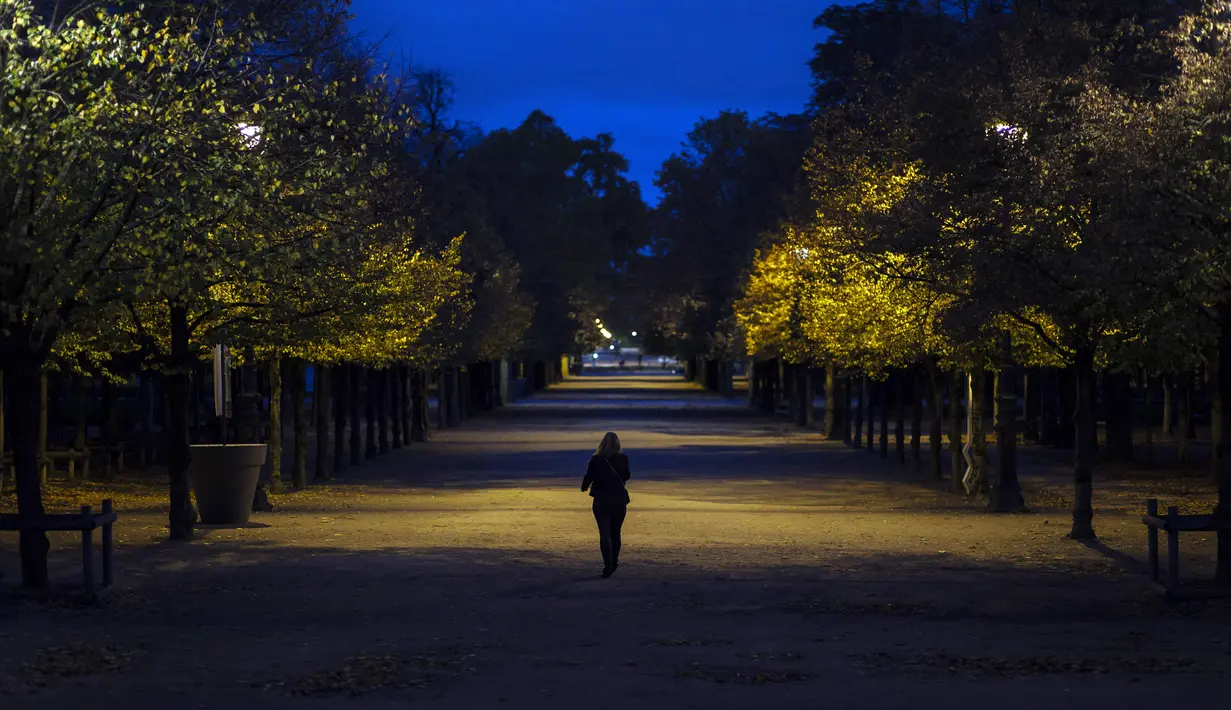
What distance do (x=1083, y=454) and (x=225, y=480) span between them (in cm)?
1081

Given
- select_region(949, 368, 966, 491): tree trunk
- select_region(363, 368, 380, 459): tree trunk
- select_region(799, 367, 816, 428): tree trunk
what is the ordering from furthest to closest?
select_region(799, 367, 816, 428): tree trunk
select_region(363, 368, 380, 459): tree trunk
select_region(949, 368, 966, 491): tree trunk

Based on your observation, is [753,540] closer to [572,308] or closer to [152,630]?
[152,630]

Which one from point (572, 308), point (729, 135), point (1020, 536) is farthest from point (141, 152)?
point (572, 308)

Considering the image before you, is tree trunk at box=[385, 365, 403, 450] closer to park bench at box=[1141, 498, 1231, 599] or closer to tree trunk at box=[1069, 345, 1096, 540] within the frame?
tree trunk at box=[1069, 345, 1096, 540]

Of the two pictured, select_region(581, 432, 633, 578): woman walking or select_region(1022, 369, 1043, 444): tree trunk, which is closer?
select_region(581, 432, 633, 578): woman walking

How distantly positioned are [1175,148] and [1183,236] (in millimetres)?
1211

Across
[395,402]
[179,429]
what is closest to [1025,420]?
[395,402]

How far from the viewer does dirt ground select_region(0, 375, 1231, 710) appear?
35.9 feet

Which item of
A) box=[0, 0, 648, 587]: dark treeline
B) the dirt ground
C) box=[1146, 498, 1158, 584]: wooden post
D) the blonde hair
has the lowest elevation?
the dirt ground

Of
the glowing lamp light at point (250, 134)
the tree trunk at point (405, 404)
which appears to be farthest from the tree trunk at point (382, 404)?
the glowing lamp light at point (250, 134)

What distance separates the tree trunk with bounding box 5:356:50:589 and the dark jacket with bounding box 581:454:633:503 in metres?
5.12

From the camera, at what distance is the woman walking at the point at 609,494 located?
682 inches

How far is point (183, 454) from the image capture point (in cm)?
2205

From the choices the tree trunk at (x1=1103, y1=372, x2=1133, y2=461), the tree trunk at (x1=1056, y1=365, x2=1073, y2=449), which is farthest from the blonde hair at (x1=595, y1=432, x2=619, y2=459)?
the tree trunk at (x1=1056, y1=365, x2=1073, y2=449)
